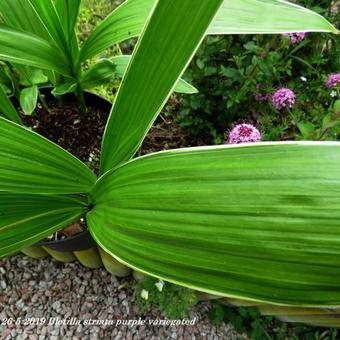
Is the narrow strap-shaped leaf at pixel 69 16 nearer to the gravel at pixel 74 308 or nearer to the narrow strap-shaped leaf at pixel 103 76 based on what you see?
the narrow strap-shaped leaf at pixel 103 76

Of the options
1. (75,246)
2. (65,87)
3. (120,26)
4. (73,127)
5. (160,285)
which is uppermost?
(120,26)

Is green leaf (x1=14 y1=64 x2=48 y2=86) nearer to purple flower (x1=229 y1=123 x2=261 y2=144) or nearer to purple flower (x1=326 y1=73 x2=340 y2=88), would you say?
purple flower (x1=229 y1=123 x2=261 y2=144)

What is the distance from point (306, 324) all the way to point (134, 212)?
864 millimetres

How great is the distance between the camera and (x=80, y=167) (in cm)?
59

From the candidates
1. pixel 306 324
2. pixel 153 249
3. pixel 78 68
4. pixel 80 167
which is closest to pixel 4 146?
pixel 80 167

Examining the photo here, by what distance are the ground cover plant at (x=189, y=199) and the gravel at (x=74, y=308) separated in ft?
1.90

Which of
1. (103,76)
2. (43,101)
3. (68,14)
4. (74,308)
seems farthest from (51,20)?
(74,308)

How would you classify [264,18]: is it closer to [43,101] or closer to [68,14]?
[68,14]

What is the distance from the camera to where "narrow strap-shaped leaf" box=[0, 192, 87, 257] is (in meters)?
0.55

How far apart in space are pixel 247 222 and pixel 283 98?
66cm

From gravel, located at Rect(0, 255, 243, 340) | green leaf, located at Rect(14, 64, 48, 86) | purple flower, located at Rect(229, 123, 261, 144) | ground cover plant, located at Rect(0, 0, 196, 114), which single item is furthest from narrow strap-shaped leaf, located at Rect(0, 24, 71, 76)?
gravel, located at Rect(0, 255, 243, 340)

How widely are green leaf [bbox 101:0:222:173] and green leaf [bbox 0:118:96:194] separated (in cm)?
8

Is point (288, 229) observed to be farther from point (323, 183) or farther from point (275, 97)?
point (275, 97)

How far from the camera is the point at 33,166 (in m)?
0.54
